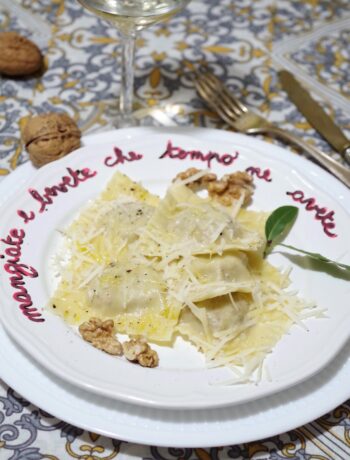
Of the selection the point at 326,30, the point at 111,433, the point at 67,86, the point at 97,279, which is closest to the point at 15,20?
the point at 67,86

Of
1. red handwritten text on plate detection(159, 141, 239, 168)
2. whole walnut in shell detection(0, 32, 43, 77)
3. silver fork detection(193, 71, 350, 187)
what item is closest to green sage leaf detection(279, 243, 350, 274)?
red handwritten text on plate detection(159, 141, 239, 168)

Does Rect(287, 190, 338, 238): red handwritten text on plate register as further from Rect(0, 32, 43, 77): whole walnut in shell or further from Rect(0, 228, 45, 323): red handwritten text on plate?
Rect(0, 32, 43, 77): whole walnut in shell

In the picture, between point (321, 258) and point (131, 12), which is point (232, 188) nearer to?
point (321, 258)

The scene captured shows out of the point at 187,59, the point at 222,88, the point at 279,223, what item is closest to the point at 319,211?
the point at 279,223

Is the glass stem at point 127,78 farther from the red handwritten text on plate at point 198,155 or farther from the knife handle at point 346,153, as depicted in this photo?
the knife handle at point 346,153

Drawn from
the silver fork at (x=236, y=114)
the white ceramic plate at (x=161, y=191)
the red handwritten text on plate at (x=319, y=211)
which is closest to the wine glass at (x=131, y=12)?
the white ceramic plate at (x=161, y=191)

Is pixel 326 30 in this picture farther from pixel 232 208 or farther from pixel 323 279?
pixel 323 279
